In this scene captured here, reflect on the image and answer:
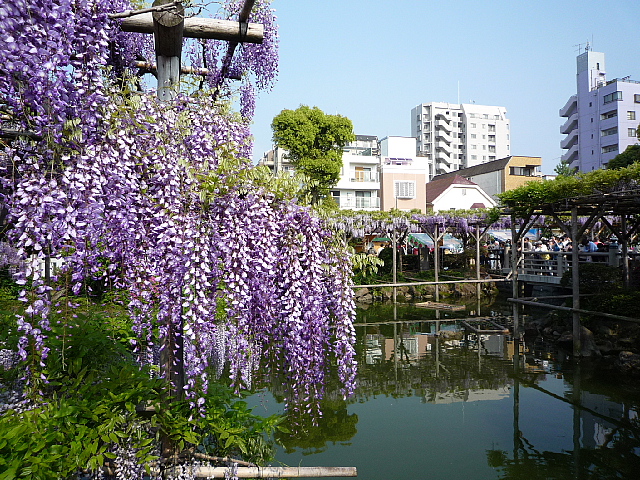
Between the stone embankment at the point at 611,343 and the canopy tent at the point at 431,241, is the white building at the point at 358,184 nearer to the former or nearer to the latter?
the canopy tent at the point at 431,241

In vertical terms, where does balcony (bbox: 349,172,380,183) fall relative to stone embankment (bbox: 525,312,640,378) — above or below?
above

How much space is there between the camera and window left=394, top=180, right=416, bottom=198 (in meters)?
33.2

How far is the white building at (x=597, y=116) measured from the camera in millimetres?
40625

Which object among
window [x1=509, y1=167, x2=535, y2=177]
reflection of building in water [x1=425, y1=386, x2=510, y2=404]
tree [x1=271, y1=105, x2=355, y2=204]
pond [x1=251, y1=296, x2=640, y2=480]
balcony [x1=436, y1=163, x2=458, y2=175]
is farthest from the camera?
balcony [x1=436, y1=163, x2=458, y2=175]

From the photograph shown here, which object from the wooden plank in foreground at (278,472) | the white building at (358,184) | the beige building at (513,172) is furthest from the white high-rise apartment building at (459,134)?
the wooden plank in foreground at (278,472)

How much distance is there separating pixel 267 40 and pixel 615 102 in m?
46.0

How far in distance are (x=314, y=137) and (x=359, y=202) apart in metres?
12.7

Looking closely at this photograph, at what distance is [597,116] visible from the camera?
142 feet

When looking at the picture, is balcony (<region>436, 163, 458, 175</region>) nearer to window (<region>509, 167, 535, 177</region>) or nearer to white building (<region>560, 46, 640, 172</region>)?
white building (<region>560, 46, 640, 172</region>)

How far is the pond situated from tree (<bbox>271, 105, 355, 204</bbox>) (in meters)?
12.2

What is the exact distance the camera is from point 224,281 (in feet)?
9.77

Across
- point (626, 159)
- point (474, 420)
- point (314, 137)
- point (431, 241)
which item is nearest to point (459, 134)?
point (626, 159)

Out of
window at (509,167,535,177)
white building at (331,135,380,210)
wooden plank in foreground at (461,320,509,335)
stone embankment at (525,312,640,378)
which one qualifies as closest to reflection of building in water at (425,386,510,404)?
stone embankment at (525,312,640,378)

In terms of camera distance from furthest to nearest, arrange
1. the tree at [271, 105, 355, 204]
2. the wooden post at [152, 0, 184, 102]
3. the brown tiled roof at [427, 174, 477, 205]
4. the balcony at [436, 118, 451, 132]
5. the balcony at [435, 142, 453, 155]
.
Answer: the balcony at [435, 142, 453, 155]
the balcony at [436, 118, 451, 132]
the brown tiled roof at [427, 174, 477, 205]
the tree at [271, 105, 355, 204]
the wooden post at [152, 0, 184, 102]
